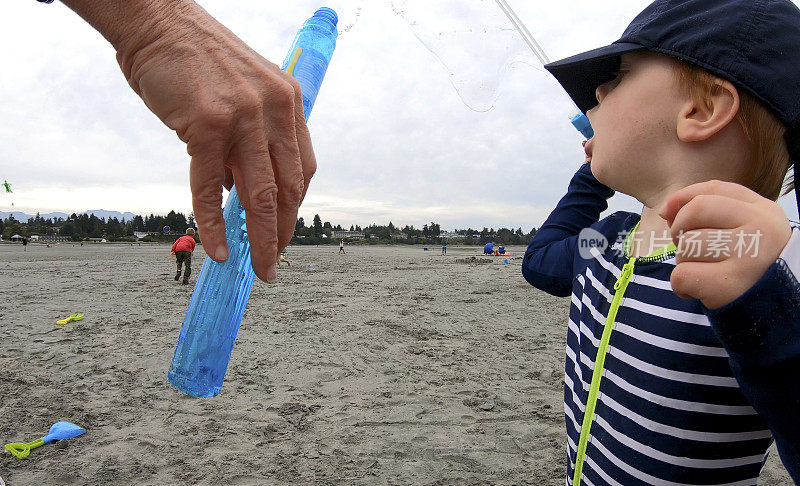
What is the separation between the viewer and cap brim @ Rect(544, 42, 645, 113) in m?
1.19

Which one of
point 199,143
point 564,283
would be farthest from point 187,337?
point 564,283

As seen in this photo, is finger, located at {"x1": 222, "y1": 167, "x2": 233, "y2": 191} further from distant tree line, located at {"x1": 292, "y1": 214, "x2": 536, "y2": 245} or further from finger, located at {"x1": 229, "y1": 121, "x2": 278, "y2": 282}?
distant tree line, located at {"x1": 292, "y1": 214, "x2": 536, "y2": 245}

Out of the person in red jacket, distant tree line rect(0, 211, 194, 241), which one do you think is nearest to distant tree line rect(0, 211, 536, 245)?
distant tree line rect(0, 211, 194, 241)

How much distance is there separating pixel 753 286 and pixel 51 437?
4.28m

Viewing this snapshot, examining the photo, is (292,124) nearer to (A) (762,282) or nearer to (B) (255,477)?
(A) (762,282)

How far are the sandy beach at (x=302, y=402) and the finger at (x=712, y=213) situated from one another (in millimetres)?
2676

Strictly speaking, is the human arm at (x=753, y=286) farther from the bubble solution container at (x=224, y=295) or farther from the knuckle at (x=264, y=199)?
the bubble solution container at (x=224, y=295)

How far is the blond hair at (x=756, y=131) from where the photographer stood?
101 centimetres

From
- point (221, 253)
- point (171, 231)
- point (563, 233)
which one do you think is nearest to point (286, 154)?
point (221, 253)

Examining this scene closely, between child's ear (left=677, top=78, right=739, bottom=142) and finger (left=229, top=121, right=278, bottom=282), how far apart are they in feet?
3.32

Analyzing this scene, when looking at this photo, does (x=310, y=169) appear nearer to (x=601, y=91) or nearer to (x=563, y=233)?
(x=601, y=91)

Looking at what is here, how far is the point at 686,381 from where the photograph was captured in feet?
3.59

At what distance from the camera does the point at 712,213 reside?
66 cm

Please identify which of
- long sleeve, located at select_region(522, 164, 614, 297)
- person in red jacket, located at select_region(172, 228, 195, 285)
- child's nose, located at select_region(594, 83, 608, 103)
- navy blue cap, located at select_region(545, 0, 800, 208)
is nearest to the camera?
navy blue cap, located at select_region(545, 0, 800, 208)
